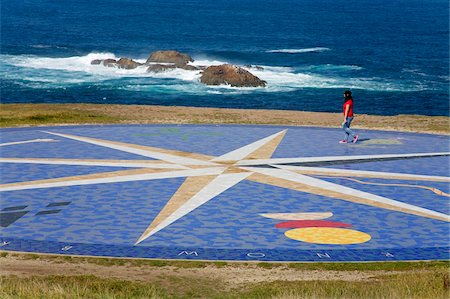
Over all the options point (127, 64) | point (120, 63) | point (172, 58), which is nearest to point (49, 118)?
point (127, 64)

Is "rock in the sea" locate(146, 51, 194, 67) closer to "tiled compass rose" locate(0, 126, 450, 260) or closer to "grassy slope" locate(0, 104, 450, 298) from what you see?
"tiled compass rose" locate(0, 126, 450, 260)

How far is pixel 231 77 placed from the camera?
3036 inches

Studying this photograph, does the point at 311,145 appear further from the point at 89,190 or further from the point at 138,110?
the point at 138,110

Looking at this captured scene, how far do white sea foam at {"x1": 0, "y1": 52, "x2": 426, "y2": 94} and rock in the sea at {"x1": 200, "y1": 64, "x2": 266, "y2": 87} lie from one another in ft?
2.73

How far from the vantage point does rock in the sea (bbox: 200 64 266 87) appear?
7656 cm

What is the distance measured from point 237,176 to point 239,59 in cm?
7869

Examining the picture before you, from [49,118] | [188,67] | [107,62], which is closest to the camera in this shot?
[49,118]

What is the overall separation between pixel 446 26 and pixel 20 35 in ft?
284

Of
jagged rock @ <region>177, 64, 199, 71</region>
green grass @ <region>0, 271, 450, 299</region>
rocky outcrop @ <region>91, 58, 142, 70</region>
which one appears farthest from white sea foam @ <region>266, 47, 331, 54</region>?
green grass @ <region>0, 271, 450, 299</region>

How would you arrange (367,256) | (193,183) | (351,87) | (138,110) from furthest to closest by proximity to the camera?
(351,87) → (138,110) → (193,183) → (367,256)

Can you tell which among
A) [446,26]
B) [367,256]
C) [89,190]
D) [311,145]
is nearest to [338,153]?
[311,145]

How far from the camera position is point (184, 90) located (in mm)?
75438

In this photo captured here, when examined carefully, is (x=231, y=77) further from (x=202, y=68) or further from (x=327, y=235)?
(x=327, y=235)

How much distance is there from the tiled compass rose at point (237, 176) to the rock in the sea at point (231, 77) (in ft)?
125
